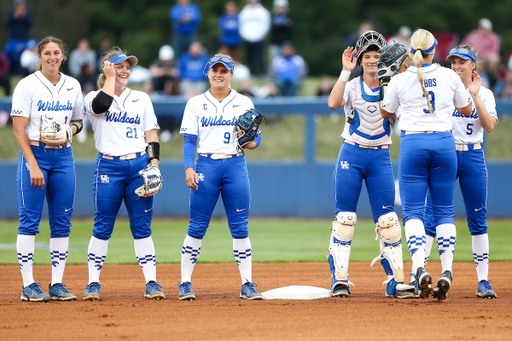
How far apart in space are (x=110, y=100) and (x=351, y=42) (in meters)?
14.8

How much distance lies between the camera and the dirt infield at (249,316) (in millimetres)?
5184

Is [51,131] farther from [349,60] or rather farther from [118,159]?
[349,60]

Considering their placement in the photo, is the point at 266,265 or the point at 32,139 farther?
the point at 266,265

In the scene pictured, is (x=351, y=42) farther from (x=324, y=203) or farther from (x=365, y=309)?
(x=365, y=309)

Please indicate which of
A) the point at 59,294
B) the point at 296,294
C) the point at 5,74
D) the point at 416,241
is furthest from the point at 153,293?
the point at 5,74

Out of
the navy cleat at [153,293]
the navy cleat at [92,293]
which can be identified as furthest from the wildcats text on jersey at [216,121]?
the navy cleat at [92,293]

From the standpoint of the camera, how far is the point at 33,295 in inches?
258

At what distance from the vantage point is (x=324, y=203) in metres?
15.1

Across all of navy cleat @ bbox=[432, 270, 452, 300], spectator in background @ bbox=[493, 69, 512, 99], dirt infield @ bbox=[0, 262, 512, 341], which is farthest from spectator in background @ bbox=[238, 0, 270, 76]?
navy cleat @ bbox=[432, 270, 452, 300]

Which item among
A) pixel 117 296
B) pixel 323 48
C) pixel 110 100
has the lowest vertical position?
pixel 117 296

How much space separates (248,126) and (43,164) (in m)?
1.97

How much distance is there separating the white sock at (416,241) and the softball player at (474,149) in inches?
32.2

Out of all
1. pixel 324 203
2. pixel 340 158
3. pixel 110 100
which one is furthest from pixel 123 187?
pixel 324 203

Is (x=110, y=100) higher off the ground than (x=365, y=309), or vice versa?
(x=110, y=100)
